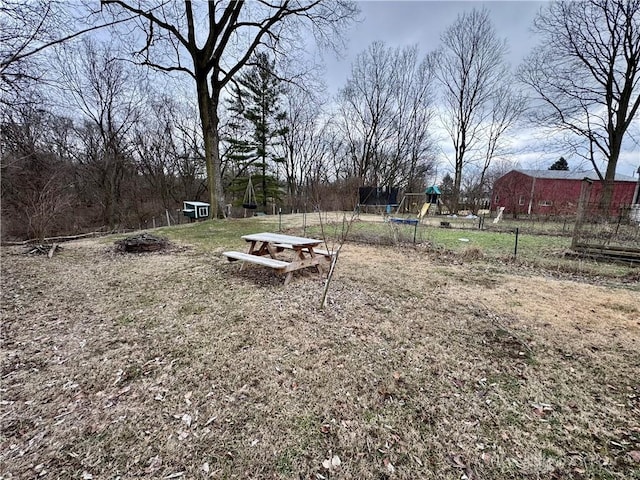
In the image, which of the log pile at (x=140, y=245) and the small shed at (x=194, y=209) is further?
the small shed at (x=194, y=209)

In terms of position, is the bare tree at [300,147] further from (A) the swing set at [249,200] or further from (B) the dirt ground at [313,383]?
(B) the dirt ground at [313,383]

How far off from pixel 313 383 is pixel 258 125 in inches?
802

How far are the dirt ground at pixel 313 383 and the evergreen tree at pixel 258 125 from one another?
1750 centimetres

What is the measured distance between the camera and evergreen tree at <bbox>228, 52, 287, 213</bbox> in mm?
18828

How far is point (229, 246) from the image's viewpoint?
6.40 meters

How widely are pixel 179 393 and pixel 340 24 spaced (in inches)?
454

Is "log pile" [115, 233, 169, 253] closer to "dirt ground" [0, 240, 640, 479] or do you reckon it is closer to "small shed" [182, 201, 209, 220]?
"dirt ground" [0, 240, 640, 479]

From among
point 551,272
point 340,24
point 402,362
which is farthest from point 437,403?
point 340,24

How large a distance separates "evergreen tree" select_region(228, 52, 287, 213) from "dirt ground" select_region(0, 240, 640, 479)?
57.4ft


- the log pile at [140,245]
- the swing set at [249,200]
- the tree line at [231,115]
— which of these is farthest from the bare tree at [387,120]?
the log pile at [140,245]

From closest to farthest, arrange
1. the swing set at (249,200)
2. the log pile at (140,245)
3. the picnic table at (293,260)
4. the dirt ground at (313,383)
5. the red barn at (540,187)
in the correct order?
the dirt ground at (313,383), the picnic table at (293,260), the log pile at (140,245), the swing set at (249,200), the red barn at (540,187)

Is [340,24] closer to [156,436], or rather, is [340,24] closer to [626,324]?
[626,324]

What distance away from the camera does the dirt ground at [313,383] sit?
1.41 m

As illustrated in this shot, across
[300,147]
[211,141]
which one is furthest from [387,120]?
[211,141]
